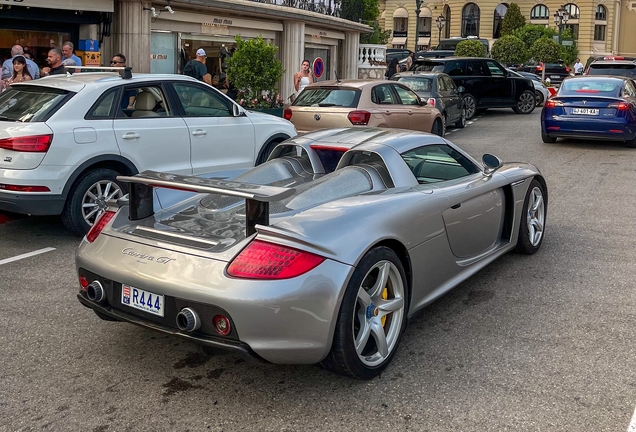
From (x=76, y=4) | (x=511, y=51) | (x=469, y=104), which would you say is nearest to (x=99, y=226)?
(x=76, y=4)

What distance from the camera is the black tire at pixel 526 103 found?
2402 cm

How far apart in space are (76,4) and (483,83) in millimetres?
12169

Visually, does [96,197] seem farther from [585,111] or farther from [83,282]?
[585,111]

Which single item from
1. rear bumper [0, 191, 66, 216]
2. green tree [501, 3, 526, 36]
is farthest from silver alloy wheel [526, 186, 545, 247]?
green tree [501, 3, 526, 36]

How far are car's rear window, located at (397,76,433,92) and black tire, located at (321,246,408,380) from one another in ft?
44.3

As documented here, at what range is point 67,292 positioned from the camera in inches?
234

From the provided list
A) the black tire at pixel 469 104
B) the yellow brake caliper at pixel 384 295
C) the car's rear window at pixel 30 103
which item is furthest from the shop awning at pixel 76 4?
the yellow brake caliper at pixel 384 295

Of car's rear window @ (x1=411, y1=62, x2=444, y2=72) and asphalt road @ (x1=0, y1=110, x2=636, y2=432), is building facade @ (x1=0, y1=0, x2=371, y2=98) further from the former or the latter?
asphalt road @ (x1=0, y1=110, x2=636, y2=432)

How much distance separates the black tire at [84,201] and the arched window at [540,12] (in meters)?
79.8

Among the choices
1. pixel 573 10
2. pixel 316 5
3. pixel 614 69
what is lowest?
pixel 614 69

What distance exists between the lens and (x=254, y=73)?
616 inches

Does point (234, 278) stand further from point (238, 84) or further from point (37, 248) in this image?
point (238, 84)

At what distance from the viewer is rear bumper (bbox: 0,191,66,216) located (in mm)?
7168

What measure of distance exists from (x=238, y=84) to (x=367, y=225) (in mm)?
11891
